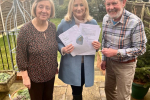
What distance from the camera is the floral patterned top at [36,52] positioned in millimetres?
1440

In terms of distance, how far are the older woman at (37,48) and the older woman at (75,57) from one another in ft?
0.52

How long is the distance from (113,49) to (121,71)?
1.04 feet

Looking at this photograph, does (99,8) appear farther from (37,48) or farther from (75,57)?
(37,48)

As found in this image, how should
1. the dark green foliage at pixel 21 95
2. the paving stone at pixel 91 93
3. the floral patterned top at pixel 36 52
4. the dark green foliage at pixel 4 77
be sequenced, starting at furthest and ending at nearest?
the dark green foliage at pixel 4 77 → the paving stone at pixel 91 93 → the dark green foliage at pixel 21 95 → the floral patterned top at pixel 36 52

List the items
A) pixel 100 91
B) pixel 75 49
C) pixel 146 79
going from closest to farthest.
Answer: pixel 75 49 < pixel 146 79 < pixel 100 91

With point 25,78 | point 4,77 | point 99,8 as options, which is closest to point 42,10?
point 25,78

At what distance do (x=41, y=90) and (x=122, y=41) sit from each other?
1172mm

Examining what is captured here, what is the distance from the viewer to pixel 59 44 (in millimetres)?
1746

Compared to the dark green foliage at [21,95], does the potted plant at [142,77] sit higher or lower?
higher

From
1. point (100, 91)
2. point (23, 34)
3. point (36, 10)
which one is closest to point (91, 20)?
point (36, 10)

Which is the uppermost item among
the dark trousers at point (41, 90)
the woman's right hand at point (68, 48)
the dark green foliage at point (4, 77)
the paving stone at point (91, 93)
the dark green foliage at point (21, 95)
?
the woman's right hand at point (68, 48)

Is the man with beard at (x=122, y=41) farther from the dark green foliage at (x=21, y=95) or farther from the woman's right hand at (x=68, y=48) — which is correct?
the dark green foliage at (x=21, y=95)

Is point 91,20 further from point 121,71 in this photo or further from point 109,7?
point 121,71

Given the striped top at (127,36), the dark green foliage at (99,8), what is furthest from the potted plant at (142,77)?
the dark green foliage at (99,8)
